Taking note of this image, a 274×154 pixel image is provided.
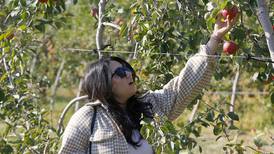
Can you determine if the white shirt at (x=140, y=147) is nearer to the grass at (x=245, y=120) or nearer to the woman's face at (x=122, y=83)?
the woman's face at (x=122, y=83)

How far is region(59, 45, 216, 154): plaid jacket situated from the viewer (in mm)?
2336

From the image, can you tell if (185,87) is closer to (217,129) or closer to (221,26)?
(221,26)

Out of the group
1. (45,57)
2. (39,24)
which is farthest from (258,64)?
(45,57)

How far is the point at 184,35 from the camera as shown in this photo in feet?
11.4

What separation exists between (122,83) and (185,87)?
0.28 metres

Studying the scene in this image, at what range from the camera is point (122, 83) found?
7.87 feet

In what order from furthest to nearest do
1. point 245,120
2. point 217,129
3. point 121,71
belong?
point 245,120, point 217,129, point 121,71

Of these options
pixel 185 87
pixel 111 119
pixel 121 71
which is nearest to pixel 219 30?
pixel 185 87

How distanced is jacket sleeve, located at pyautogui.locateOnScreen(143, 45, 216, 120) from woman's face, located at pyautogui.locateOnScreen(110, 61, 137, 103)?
0.17 meters

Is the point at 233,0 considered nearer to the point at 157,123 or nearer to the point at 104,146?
the point at 157,123

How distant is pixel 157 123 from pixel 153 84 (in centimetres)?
88

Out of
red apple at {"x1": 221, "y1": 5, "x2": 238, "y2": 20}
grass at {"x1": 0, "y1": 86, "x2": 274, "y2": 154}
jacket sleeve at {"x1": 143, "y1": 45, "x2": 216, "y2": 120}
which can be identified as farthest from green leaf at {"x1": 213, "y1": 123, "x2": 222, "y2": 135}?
grass at {"x1": 0, "y1": 86, "x2": 274, "y2": 154}

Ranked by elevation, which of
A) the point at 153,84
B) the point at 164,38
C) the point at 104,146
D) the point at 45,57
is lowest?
the point at 104,146

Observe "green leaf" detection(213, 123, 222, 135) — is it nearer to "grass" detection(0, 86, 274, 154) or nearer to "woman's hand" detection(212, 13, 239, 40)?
"woman's hand" detection(212, 13, 239, 40)
